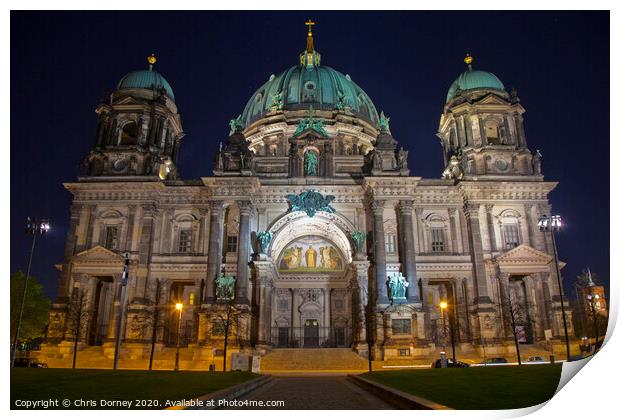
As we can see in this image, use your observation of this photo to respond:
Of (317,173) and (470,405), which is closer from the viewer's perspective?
(470,405)

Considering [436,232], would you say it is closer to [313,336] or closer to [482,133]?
[482,133]

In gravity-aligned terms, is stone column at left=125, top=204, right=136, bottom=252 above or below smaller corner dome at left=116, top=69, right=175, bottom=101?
below

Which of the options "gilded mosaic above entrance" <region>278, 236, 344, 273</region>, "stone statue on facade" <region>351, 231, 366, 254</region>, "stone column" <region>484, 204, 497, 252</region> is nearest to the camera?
"stone statue on facade" <region>351, 231, 366, 254</region>

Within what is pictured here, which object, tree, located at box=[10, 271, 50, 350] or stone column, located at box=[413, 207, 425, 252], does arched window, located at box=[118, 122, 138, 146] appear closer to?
tree, located at box=[10, 271, 50, 350]

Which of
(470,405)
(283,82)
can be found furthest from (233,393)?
(283,82)

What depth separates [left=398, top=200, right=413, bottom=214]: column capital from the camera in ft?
135

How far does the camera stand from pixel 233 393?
13883mm

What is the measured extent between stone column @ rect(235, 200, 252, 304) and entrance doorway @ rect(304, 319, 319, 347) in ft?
37.1

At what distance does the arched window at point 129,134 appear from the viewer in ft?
152

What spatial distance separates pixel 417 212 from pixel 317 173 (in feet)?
32.2

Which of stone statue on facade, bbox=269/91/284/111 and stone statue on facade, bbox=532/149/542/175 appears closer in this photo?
stone statue on facade, bbox=532/149/542/175

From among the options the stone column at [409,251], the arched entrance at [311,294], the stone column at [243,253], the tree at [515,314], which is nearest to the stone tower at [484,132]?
the stone column at [409,251]

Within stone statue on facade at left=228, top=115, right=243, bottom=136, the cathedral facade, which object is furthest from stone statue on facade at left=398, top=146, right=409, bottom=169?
stone statue on facade at left=228, top=115, right=243, bottom=136

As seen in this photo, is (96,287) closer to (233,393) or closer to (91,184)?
(91,184)
